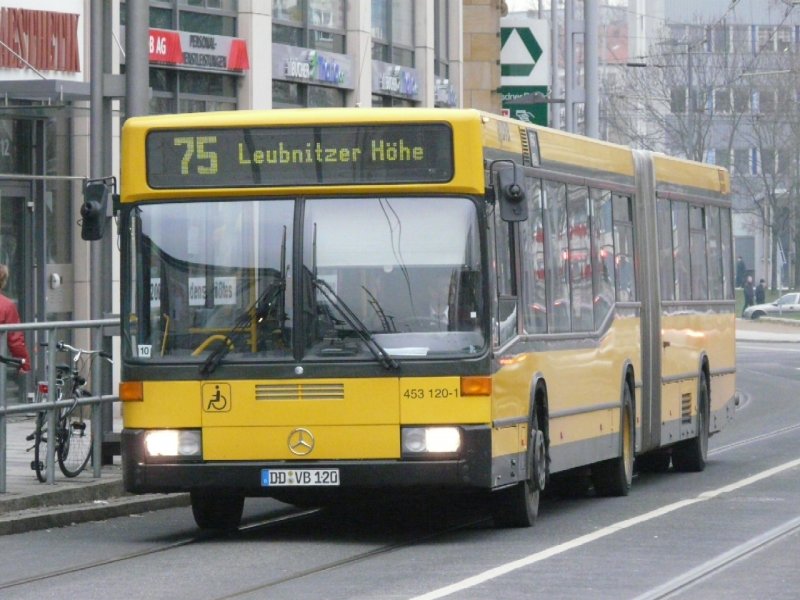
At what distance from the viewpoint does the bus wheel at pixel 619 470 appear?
1680 centimetres

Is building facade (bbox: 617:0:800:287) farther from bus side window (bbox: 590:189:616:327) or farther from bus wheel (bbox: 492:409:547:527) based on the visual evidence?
bus wheel (bbox: 492:409:547:527)

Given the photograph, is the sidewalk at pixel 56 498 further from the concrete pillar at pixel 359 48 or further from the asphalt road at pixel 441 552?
the concrete pillar at pixel 359 48

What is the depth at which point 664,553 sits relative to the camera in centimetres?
1216

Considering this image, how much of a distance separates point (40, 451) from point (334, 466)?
149 inches

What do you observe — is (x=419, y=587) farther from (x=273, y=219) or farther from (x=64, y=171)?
(x=64, y=171)

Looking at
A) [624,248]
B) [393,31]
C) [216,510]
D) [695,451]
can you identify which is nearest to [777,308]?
[393,31]

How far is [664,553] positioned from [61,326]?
5.51 metres

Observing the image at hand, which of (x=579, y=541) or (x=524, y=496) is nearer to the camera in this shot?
(x=579, y=541)

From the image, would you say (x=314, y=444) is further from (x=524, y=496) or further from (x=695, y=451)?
(x=695, y=451)

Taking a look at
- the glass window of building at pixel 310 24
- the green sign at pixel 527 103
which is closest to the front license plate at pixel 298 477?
the glass window of building at pixel 310 24

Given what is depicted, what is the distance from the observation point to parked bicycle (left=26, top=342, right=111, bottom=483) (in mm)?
15758

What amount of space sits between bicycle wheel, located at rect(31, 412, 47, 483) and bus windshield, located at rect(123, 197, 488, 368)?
298 centimetres

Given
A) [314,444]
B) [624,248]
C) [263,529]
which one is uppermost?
[624,248]

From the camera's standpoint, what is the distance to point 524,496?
13.8 meters
